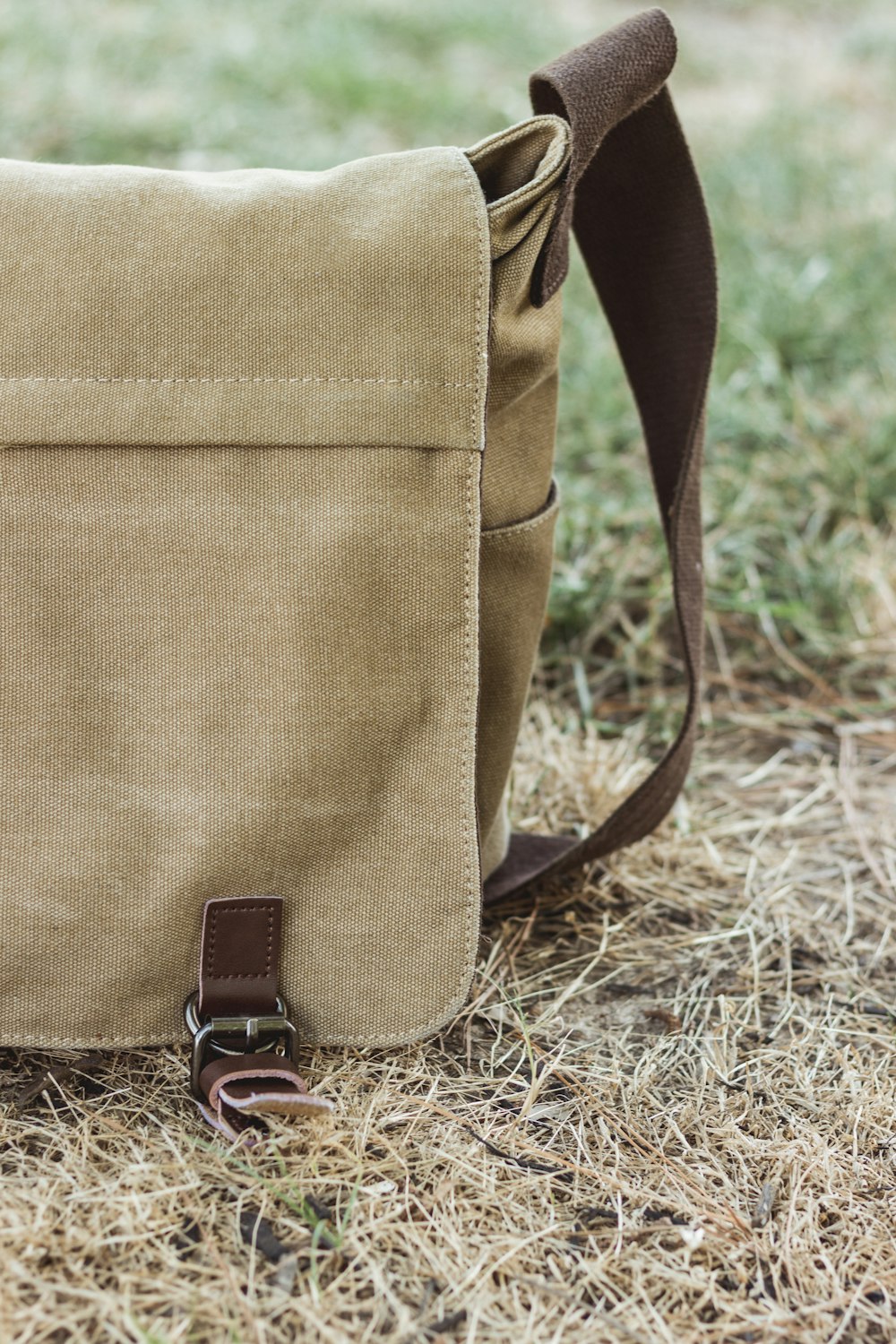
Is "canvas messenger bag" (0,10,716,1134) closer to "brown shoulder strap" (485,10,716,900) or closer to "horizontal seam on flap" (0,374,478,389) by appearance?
"horizontal seam on flap" (0,374,478,389)

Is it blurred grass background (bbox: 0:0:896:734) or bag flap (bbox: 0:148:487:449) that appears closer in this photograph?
bag flap (bbox: 0:148:487:449)

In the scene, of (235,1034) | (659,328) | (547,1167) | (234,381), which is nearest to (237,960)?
(235,1034)

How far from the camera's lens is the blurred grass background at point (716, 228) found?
1848 mm

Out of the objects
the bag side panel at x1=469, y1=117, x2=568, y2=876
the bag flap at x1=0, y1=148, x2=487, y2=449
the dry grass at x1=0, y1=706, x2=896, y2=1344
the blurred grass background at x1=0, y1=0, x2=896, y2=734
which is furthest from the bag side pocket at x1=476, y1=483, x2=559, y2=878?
the blurred grass background at x1=0, y1=0, x2=896, y2=734

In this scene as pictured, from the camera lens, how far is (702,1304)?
88 cm

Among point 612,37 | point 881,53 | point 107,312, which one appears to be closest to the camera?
point 107,312

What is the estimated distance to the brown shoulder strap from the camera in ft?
4.16

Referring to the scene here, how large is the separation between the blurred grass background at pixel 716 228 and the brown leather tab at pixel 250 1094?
84 cm

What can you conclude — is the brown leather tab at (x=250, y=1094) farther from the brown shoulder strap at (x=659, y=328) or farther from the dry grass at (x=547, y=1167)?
the brown shoulder strap at (x=659, y=328)

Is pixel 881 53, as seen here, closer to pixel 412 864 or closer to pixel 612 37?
pixel 612 37

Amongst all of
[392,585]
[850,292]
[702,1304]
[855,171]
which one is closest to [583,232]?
[392,585]

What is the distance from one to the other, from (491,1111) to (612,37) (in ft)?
3.35

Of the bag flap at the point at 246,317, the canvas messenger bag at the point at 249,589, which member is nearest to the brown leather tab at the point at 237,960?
the canvas messenger bag at the point at 249,589

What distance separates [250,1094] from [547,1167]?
0.26 metres
